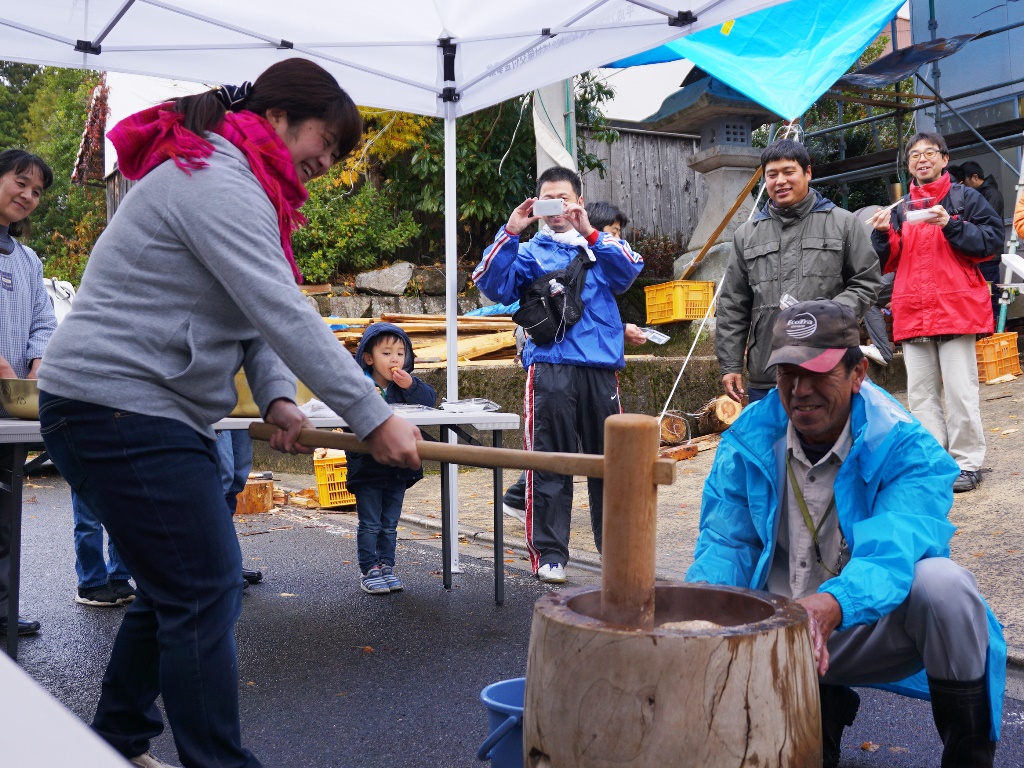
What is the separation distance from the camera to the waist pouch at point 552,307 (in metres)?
5.14

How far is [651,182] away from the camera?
49.9ft

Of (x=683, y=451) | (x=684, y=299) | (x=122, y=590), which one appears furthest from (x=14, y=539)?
(x=684, y=299)

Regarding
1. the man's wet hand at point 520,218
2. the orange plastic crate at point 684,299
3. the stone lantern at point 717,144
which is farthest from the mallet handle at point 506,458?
the stone lantern at point 717,144

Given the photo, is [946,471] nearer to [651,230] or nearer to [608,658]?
[608,658]

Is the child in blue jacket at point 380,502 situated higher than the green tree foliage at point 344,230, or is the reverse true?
the green tree foliage at point 344,230

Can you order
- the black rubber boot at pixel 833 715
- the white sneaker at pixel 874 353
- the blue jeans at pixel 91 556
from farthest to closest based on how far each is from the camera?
the white sneaker at pixel 874 353 < the blue jeans at pixel 91 556 < the black rubber boot at pixel 833 715

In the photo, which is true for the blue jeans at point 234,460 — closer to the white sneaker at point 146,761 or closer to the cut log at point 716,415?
the white sneaker at point 146,761

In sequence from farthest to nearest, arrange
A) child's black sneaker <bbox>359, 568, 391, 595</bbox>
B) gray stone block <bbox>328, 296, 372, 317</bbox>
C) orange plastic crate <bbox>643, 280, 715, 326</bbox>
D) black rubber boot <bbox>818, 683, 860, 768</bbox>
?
gray stone block <bbox>328, 296, 372, 317</bbox>
orange plastic crate <bbox>643, 280, 715, 326</bbox>
child's black sneaker <bbox>359, 568, 391, 595</bbox>
black rubber boot <bbox>818, 683, 860, 768</bbox>

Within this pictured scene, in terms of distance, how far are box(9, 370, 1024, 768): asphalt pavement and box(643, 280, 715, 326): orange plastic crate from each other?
3.94 meters

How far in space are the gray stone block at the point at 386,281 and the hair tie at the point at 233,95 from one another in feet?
35.0

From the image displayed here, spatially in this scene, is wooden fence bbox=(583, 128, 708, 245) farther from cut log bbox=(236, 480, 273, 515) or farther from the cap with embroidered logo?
the cap with embroidered logo

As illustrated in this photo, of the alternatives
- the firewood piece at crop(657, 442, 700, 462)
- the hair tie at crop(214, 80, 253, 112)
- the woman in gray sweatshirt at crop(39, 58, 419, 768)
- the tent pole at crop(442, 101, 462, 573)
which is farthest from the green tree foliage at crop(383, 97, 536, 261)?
the woman in gray sweatshirt at crop(39, 58, 419, 768)

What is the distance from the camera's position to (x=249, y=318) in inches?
85.4

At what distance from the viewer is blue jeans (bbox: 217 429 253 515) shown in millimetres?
4684
